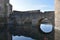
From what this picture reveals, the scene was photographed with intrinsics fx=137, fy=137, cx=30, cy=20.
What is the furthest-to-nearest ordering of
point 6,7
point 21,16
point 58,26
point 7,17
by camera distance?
point 6,7 → point 7,17 → point 21,16 → point 58,26

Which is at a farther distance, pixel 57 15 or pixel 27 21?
pixel 27 21

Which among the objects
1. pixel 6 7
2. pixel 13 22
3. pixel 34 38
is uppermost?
pixel 6 7

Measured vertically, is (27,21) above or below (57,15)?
below

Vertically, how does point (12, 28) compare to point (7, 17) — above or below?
below

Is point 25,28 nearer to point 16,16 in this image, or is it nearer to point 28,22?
point 28,22

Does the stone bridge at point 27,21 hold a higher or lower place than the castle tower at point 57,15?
lower

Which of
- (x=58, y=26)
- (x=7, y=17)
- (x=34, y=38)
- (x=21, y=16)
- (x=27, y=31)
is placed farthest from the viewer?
(x=7, y=17)

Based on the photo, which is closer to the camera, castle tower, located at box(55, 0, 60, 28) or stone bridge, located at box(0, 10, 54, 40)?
castle tower, located at box(55, 0, 60, 28)

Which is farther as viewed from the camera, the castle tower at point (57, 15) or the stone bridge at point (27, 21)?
the stone bridge at point (27, 21)

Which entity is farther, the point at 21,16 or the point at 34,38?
the point at 21,16

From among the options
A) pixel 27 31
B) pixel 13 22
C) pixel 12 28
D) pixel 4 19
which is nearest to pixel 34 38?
pixel 27 31

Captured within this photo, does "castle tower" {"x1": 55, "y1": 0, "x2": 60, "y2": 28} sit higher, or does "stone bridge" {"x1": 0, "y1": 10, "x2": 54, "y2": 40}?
"castle tower" {"x1": 55, "y1": 0, "x2": 60, "y2": 28}

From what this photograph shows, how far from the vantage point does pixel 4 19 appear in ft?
20.0

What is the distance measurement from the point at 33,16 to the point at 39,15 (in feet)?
1.00
